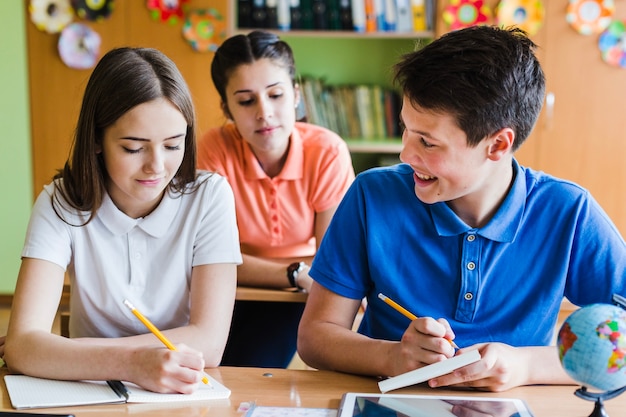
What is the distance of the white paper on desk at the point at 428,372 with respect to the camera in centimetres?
117

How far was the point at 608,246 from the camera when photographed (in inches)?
55.1

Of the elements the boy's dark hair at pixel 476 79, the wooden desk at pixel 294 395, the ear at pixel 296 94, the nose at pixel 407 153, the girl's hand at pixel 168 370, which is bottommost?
the wooden desk at pixel 294 395

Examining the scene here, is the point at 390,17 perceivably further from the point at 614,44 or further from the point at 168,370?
the point at 168,370

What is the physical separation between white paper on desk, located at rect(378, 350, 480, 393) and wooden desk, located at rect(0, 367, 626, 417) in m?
0.03

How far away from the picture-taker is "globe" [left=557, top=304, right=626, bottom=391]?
96 centimetres

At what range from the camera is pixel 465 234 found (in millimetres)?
1435

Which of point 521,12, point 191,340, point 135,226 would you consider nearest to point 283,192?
point 135,226

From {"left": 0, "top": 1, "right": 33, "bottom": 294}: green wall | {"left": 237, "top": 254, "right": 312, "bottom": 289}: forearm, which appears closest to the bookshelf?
{"left": 0, "top": 1, "right": 33, "bottom": 294}: green wall

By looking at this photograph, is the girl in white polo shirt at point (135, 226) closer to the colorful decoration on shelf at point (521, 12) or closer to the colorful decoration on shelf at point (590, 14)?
the colorful decoration on shelf at point (521, 12)

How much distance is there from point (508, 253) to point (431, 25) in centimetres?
283

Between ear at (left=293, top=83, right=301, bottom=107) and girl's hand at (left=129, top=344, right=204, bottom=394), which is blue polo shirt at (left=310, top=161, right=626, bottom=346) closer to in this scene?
girl's hand at (left=129, top=344, right=204, bottom=394)

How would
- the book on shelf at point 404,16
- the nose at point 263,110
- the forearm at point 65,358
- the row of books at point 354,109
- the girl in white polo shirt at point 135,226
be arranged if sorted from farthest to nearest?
the row of books at point 354,109 < the book on shelf at point 404,16 < the nose at point 263,110 < the girl in white polo shirt at point 135,226 < the forearm at point 65,358

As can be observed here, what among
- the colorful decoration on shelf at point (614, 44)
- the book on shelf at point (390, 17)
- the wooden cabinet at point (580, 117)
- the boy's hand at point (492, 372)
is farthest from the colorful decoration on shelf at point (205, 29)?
the boy's hand at point (492, 372)

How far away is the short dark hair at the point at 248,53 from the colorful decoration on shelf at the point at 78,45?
181cm
